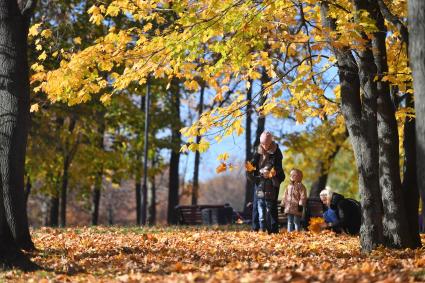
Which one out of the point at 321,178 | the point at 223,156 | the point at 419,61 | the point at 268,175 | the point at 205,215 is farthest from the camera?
the point at 321,178

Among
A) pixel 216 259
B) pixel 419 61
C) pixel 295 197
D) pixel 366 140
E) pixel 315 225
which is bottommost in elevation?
pixel 216 259

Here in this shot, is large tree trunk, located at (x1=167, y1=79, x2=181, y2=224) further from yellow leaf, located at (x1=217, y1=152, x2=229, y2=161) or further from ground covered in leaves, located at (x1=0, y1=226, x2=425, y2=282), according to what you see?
yellow leaf, located at (x1=217, y1=152, x2=229, y2=161)

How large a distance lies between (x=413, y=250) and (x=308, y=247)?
1504 mm

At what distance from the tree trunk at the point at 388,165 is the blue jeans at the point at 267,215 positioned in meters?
2.93

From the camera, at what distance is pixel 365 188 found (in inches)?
391

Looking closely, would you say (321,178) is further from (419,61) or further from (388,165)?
(419,61)

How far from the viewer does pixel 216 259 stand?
8.88m

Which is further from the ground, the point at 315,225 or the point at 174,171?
the point at 174,171

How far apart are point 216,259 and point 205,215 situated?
39.5ft

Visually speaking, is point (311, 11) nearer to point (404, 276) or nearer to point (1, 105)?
point (1, 105)

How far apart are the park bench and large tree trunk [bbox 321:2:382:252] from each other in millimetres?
11023

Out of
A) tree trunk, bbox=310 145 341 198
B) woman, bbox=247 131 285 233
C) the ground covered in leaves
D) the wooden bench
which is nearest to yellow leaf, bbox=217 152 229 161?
the ground covered in leaves

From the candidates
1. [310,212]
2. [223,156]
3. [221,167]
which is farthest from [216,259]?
[310,212]

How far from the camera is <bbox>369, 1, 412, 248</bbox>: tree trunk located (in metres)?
10.6
